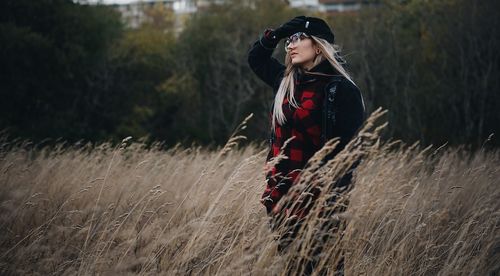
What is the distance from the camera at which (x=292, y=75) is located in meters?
3.38

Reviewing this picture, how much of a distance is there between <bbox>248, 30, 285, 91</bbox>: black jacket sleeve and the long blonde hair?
1.08ft

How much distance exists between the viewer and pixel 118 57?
104 feet

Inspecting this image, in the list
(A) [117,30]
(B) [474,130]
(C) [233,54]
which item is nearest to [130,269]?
(B) [474,130]

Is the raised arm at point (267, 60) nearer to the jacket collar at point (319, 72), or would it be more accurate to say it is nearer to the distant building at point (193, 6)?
the jacket collar at point (319, 72)

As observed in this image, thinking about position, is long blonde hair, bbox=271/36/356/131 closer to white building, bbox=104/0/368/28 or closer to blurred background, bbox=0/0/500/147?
blurred background, bbox=0/0/500/147

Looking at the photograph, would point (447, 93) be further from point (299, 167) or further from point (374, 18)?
point (299, 167)

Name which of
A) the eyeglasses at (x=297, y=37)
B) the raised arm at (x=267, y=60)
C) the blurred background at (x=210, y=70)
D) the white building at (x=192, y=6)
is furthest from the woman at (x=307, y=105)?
the white building at (x=192, y=6)

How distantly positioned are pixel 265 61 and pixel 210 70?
32.2 metres

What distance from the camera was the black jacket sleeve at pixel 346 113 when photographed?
3127 millimetres

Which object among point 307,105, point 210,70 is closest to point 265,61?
point 307,105

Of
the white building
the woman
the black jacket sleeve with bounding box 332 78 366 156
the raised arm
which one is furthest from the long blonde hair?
the white building

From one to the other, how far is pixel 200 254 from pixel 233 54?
3138 cm

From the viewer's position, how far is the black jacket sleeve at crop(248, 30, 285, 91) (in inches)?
148

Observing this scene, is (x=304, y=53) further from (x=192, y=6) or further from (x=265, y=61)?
(x=192, y=6)
